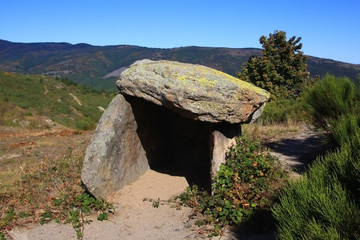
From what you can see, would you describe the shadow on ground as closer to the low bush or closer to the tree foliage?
the low bush

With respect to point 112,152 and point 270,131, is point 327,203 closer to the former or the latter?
point 112,152

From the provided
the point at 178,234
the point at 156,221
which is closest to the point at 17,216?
the point at 156,221

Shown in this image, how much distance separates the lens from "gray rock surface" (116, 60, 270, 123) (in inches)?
222

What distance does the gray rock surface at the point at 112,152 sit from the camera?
6.12 meters

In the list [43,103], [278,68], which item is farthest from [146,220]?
[43,103]

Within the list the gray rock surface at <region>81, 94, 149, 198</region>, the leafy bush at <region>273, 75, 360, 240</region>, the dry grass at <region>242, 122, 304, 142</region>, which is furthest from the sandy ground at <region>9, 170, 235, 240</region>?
the dry grass at <region>242, 122, 304, 142</region>

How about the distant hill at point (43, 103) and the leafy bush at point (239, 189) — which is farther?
the distant hill at point (43, 103)

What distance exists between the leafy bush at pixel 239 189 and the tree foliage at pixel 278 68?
1287 centimetres

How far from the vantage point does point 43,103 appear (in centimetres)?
3238

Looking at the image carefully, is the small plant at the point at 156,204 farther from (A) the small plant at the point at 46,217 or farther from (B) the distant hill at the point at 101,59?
(B) the distant hill at the point at 101,59

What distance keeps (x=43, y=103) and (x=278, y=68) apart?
21.9 metres

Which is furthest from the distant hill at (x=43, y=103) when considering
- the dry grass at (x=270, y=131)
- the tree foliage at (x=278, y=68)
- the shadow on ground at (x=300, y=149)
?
the shadow on ground at (x=300, y=149)

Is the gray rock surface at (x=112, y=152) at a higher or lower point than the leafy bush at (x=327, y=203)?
lower

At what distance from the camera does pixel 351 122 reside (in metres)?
5.43
